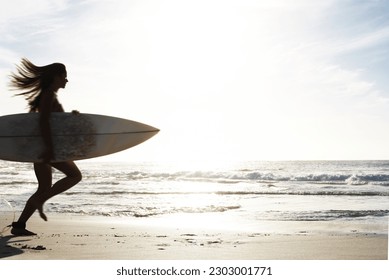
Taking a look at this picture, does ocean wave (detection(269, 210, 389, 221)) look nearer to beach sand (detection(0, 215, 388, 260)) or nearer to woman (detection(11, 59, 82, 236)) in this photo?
beach sand (detection(0, 215, 388, 260))

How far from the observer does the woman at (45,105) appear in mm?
4102

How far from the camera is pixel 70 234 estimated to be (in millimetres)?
4922

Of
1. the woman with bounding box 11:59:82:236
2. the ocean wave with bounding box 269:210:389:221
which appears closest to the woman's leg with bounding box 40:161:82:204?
the woman with bounding box 11:59:82:236

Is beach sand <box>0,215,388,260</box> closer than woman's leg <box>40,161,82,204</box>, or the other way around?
beach sand <box>0,215,388,260</box>

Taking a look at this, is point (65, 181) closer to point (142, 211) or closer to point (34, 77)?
point (34, 77)

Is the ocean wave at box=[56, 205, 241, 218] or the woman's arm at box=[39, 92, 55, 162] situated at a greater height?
the woman's arm at box=[39, 92, 55, 162]

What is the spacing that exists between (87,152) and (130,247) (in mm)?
918

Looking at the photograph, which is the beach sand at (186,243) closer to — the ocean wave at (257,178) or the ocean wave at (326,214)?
the ocean wave at (326,214)

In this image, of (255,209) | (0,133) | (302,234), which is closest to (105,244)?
(0,133)

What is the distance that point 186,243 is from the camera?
14.8 ft

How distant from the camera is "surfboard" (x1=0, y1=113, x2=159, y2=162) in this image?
4340 millimetres

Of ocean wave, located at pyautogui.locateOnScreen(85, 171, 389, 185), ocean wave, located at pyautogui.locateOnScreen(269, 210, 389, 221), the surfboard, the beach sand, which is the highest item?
the surfboard

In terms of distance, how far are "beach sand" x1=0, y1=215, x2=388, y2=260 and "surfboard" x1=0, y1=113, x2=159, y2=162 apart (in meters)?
0.76
